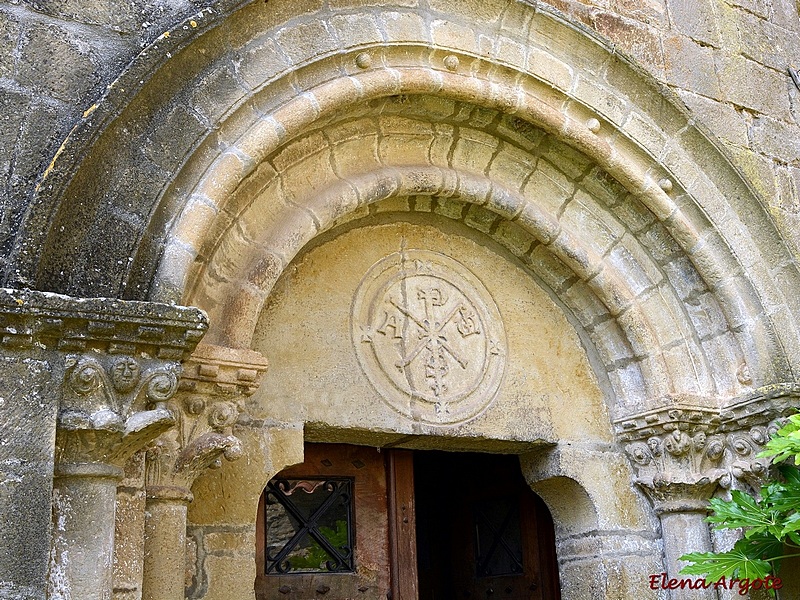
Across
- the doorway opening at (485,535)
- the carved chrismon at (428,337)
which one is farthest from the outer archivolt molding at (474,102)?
the doorway opening at (485,535)

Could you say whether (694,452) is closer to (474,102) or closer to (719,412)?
(719,412)

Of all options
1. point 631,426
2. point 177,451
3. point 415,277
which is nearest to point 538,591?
point 631,426

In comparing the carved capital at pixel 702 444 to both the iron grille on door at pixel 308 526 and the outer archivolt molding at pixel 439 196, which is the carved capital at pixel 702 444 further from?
the iron grille on door at pixel 308 526

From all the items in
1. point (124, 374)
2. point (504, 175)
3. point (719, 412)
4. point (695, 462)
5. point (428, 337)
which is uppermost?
point (504, 175)

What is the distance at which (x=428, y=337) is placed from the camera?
4055mm

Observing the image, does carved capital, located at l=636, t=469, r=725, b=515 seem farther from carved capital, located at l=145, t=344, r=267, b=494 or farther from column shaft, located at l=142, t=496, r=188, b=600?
column shaft, located at l=142, t=496, r=188, b=600

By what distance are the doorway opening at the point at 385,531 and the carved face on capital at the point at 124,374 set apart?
4.05 ft

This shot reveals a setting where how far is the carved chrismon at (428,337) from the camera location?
3.91 metres

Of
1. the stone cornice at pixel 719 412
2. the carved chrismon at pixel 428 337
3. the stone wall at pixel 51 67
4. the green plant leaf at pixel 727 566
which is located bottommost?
the green plant leaf at pixel 727 566

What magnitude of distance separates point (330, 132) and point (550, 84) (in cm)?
97

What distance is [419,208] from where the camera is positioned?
4180mm

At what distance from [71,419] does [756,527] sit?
2.51 meters

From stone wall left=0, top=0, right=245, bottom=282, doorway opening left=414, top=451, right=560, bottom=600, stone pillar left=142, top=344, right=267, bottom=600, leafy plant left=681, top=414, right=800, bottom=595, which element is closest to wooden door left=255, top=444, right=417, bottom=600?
stone pillar left=142, top=344, right=267, bottom=600

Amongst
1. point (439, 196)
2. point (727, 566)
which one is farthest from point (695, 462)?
point (439, 196)
